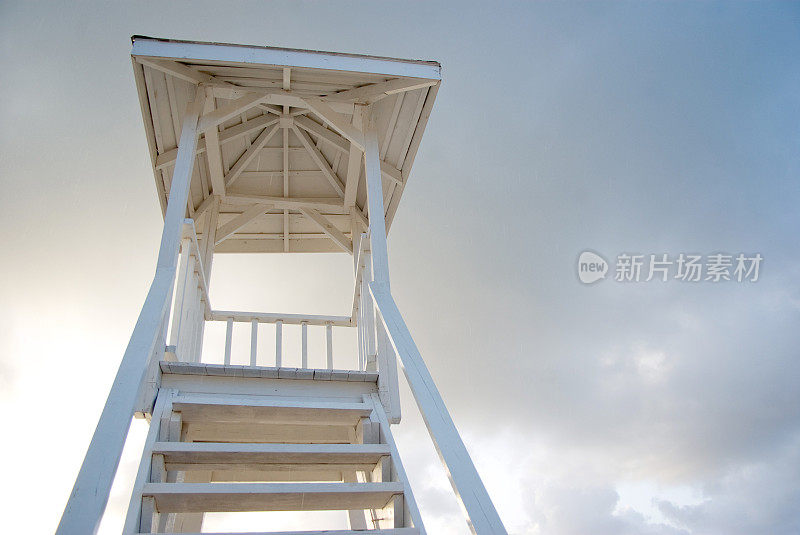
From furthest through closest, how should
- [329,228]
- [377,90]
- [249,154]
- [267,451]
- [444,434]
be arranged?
[329,228] < [249,154] < [377,90] < [267,451] < [444,434]

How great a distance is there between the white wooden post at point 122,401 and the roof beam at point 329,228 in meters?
2.12

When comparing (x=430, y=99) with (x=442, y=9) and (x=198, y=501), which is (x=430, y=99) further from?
(x=442, y=9)

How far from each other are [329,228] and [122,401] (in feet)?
12.3

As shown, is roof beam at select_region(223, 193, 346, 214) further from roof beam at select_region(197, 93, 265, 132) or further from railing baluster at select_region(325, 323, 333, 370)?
roof beam at select_region(197, 93, 265, 132)

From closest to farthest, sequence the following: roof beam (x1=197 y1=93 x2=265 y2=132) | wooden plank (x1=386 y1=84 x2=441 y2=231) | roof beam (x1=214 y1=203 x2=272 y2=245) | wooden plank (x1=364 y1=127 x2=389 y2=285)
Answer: wooden plank (x1=364 y1=127 x2=389 y2=285) → roof beam (x1=197 y1=93 x2=265 y2=132) → wooden plank (x1=386 y1=84 x2=441 y2=231) → roof beam (x1=214 y1=203 x2=272 y2=245)

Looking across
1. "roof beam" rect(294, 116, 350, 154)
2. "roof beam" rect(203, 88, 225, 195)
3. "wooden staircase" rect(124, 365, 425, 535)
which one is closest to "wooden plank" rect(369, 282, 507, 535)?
"wooden staircase" rect(124, 365, 425, 535)

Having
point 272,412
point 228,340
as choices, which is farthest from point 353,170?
point 272,412

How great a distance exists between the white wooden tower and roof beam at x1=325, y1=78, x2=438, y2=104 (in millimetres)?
11

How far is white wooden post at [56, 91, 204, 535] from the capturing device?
5.52 feet

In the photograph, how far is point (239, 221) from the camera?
567 centimetres

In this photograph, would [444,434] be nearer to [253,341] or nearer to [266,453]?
[266,453]

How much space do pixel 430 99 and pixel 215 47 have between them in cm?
151

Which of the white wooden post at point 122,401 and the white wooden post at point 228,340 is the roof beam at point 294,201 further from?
the white wooden post at point 122,401

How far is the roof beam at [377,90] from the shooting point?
13.3 feet
